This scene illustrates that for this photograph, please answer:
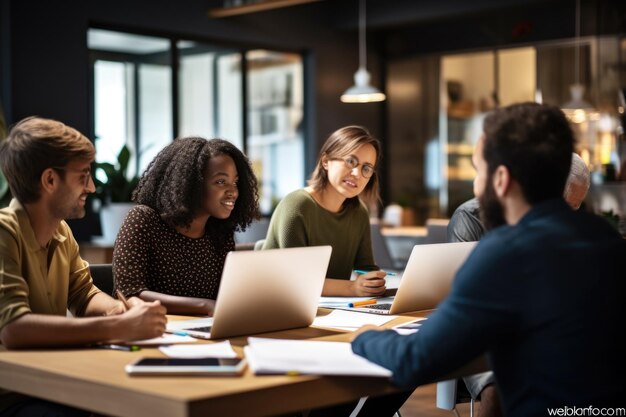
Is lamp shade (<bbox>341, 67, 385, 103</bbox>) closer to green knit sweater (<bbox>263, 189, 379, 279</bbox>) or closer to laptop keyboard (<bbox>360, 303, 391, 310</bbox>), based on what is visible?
green knit sweater (<bbox>263, 189, 379, 279</bbox>)

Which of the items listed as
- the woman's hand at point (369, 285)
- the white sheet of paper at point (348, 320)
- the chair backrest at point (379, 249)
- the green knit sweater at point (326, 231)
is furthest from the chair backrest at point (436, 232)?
the white sheet of paper at point (348, 320)

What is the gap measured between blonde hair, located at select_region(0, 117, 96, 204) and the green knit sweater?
1344mm

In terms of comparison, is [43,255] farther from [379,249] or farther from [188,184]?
[379,249]

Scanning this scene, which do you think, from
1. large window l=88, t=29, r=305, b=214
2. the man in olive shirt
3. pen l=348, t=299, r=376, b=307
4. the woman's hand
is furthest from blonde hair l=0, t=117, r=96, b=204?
large window l=88, t=29, r=305, b=214

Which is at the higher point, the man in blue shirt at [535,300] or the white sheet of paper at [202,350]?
the man in blue shirt at [535,300]

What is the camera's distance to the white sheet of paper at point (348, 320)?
2260mm

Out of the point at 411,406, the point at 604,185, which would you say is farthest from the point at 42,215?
the point at 604,185

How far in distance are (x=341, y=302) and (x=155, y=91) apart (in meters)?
5.02

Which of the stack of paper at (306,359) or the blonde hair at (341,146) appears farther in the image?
the blonde hair at (341,146)

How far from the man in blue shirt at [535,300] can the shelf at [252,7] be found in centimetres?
543

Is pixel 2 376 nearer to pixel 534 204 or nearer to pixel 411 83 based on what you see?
pixel 534 204

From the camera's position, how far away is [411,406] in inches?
167

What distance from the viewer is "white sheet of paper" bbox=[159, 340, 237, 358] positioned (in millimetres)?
1768

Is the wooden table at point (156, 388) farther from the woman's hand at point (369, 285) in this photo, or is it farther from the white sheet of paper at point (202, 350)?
the woman's hand at point (369, 285)
